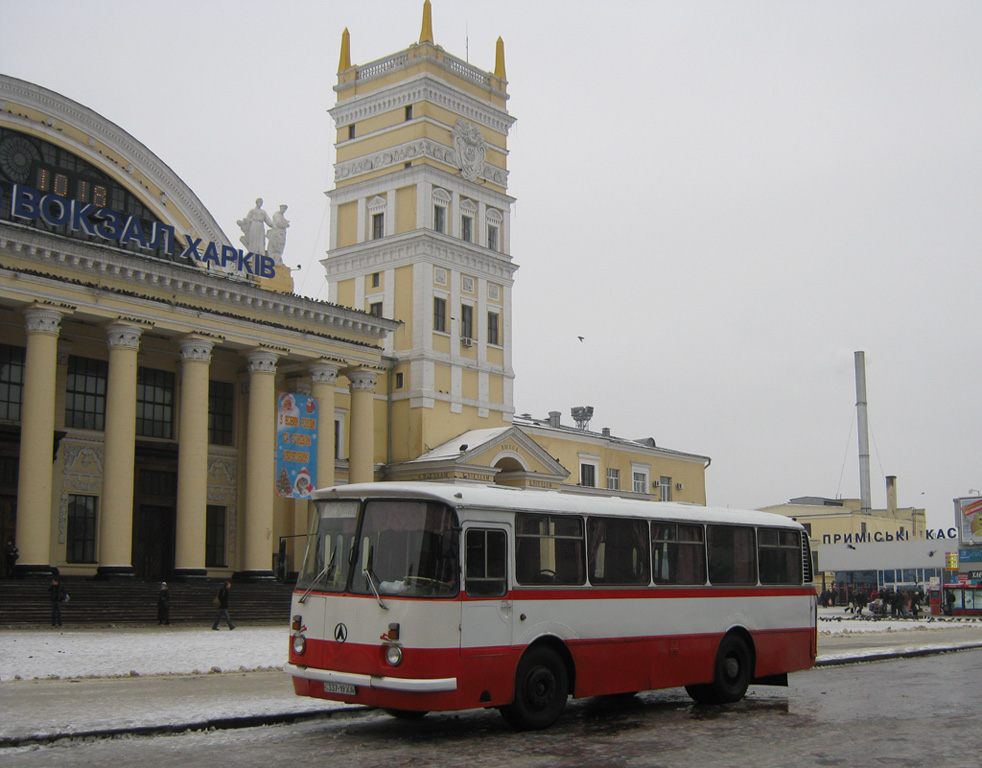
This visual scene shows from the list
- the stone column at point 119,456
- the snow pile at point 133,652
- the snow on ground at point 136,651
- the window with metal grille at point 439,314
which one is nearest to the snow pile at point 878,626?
the snow on ground at point 136,651

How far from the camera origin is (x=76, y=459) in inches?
1431

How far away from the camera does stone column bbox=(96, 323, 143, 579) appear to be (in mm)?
33562

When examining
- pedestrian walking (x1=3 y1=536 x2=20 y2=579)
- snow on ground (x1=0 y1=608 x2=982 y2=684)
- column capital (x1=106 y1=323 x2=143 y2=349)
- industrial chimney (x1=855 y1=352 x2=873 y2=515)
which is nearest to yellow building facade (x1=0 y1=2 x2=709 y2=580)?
column capital (x1=106 y1=323 x2=143 y2=349)

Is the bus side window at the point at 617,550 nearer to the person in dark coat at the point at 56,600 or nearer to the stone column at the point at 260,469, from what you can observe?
the person in dark coat at the point at 56,600

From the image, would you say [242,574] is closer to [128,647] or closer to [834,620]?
[128,647]

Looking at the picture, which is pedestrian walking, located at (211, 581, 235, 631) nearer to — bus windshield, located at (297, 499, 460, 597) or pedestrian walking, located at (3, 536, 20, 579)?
pedestrian walking, located at (3, 536, 20, 579)

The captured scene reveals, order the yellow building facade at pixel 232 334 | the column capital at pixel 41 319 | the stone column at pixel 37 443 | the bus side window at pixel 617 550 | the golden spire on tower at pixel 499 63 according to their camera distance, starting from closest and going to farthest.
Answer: the bus side window at pixel 617 550 → the stone column at pixel 37 443 → the column capital at pixel 41 319 → the yellow building facade at pixel 232 334 → the golden spire on tower at pixel 499 63

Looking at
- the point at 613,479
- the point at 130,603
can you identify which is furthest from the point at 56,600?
the point at 613,479

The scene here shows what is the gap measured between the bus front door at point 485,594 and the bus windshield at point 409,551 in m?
0.22

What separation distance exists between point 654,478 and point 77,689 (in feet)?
163

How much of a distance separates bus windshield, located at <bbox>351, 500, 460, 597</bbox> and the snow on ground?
8209mm

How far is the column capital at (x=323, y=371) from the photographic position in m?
41.0

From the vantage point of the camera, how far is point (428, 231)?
49031 millimetres

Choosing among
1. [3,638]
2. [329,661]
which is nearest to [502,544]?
[329,661]
